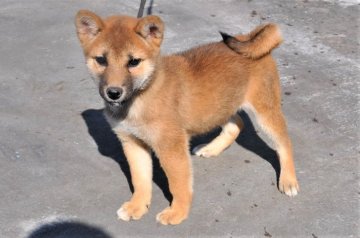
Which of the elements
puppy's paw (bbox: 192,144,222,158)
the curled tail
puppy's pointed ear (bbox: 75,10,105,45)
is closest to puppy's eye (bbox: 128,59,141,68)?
puppy's pointed ear (bbox: 75,10,105,45)

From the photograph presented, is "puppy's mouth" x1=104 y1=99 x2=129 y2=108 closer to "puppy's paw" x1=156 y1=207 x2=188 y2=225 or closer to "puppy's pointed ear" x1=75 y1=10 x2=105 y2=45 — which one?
"puppy's pointed ear" x1=75 y1=10 x2=105 y2=45

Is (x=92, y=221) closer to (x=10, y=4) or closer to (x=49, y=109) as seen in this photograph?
(x=49, y=109)

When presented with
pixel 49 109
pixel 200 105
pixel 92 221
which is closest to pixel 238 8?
pixel 49 109

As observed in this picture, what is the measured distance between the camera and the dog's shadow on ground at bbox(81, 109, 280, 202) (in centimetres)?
459

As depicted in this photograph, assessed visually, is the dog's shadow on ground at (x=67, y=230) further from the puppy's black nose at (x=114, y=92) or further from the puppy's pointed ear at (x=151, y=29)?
the puppy's pointed ear at (x=151, y=29)

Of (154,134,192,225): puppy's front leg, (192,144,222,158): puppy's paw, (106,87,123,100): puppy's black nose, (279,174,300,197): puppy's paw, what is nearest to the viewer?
(106,87,123,100): puppy's black nose

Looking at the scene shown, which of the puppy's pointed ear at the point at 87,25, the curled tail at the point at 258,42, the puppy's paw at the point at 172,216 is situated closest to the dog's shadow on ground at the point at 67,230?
the puppy's paw at the point at 172,216

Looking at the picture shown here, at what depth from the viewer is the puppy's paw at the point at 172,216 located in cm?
396

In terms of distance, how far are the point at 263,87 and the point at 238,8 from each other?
3.65 meters

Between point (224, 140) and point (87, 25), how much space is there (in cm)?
169

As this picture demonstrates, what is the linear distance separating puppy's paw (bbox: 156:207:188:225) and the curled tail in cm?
130

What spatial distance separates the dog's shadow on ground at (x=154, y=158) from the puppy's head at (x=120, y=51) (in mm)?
1030

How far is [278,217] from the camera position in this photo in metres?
4.06

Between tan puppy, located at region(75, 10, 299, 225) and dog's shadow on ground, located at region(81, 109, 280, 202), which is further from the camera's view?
dog's shadow on ground, located at region(81, 109, 280, 202)
